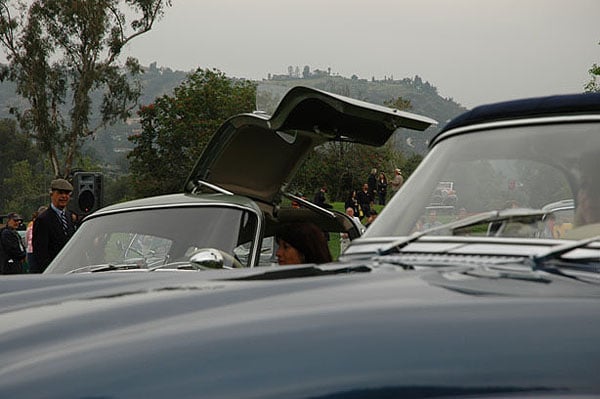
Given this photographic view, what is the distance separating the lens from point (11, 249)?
2047 centimetres

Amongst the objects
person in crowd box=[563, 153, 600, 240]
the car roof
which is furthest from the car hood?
the car roof

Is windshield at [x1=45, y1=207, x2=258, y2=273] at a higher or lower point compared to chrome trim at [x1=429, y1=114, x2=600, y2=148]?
lower

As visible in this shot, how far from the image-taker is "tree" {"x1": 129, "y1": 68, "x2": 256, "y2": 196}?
2751 inches

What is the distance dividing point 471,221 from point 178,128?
223 ft

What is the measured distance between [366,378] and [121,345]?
14.1 inches

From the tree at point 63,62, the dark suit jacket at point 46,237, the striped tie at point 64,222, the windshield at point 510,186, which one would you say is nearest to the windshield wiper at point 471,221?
the windshield at point 510,186

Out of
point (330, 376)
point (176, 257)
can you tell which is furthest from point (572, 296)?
point (176, 257)

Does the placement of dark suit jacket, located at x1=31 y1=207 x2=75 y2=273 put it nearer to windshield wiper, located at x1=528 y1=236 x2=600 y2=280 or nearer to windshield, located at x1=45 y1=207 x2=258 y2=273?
windshield, located at x1=45 y1=207 x2=258 y2=273

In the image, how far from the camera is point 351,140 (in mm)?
7867

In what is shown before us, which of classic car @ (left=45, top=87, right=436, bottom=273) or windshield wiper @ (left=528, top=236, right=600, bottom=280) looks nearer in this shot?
windshield wiper @ (left=528, top=236, right=600, bottom=280)

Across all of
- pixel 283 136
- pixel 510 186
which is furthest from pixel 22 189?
pixel 510 186

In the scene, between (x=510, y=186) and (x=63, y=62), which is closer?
(x=510, y=186)

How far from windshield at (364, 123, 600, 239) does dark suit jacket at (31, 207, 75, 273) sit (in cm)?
895

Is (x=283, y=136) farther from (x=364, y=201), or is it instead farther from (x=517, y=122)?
(x=364, y=201)
